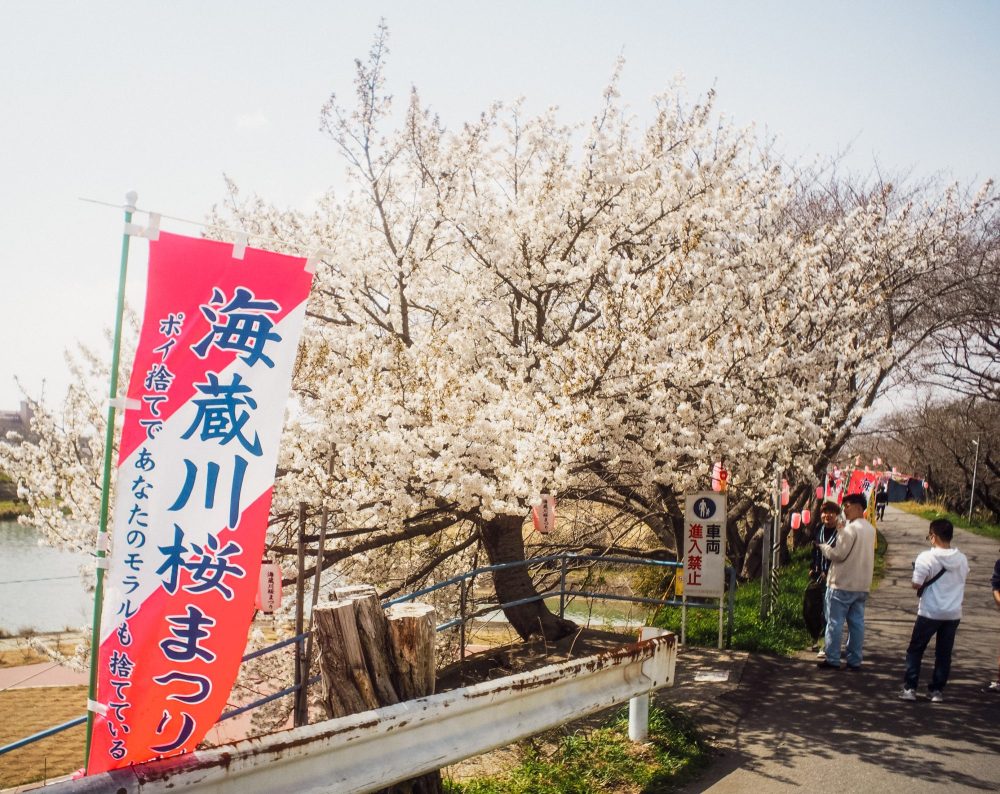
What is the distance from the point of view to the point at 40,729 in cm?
1977

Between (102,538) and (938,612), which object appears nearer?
(102,538)

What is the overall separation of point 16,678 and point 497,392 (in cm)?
2171

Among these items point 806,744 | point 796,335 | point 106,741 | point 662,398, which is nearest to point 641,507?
point 796,335

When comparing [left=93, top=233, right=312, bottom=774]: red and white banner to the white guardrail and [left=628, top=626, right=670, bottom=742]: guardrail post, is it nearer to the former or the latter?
the white guardrail

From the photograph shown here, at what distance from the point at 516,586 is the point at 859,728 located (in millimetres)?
5620

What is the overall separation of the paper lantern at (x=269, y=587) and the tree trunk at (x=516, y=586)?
317 centimetres

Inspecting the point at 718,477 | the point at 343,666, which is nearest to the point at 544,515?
the point at 718,477

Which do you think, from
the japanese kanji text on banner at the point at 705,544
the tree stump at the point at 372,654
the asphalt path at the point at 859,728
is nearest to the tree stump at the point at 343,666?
the tree stump at the point at 372,654

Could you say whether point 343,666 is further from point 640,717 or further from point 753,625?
point 753,625

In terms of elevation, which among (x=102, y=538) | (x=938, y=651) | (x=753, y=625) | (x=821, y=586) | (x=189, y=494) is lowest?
(x=753, y=625)

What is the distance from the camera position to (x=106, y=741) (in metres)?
3.42

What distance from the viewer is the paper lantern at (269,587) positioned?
9375 mm

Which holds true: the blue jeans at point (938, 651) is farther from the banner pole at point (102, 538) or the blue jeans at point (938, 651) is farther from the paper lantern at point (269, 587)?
the banner pole at point (102, 538)

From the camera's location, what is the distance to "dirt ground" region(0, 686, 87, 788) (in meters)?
15.9
